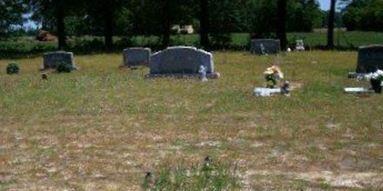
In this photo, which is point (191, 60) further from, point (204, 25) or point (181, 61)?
point (204, 25)

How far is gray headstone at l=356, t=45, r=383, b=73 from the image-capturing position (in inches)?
858

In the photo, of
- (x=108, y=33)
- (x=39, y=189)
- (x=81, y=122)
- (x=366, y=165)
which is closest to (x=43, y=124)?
(x=81, y=122)

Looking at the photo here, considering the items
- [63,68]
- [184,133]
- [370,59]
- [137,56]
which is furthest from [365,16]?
[184,133]

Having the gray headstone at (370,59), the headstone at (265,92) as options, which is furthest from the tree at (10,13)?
the headstone at (265,92)

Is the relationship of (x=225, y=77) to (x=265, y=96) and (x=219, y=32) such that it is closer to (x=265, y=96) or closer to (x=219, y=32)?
(x=265, y=96)

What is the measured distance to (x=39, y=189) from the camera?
880cm

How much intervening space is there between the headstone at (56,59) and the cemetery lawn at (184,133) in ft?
18.7

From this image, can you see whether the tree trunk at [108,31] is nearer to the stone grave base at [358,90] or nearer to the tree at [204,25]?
the tree at [204,25]

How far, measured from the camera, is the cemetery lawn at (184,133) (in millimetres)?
9492

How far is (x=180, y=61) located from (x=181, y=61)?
0.04 m

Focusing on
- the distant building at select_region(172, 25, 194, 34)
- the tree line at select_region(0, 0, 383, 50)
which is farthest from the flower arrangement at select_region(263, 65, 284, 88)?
the distant building at select_region(172, 25, 194, 34)

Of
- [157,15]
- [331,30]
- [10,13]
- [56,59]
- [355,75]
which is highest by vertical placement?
[10,13]

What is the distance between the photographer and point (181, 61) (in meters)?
23.7

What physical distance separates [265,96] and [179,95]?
2.39 m
